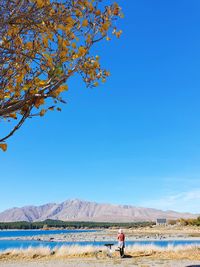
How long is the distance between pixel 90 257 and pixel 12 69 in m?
16.0

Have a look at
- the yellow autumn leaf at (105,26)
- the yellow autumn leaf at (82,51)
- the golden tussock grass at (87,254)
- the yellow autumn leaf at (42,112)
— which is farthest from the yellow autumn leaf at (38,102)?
the golden tussock grass at (87,254)

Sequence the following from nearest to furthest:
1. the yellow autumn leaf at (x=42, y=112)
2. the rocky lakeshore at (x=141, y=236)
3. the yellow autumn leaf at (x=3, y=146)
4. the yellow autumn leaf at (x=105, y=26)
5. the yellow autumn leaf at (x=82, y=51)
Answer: the yellow autumn leaf at (x=3, y=146) → the yellow autumn leaf at (x=42, y=112) → the yellow autumn leaf at (x=82, y=51) → the yellow autumn leaf at (x=105, y=26) → the rocky lakeshore at (x=141, y=236)

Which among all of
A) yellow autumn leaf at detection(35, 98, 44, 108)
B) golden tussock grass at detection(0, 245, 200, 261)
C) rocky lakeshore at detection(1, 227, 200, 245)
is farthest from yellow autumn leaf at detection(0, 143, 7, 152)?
rocky lakeshore at detection(1, 227, 200, 245)

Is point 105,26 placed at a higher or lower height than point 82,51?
higher

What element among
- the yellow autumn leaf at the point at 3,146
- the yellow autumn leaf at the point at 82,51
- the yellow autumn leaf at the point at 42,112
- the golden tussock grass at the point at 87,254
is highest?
the yellow autumn leaf at the point at 82,51

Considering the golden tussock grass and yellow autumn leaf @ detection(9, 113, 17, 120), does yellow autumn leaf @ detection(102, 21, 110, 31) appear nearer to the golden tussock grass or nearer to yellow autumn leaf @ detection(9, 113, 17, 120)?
yellow autumn leaf @ detection(9, 113, 17, 120)

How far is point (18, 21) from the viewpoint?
5.87 m

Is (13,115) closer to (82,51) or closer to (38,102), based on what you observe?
(38,102)

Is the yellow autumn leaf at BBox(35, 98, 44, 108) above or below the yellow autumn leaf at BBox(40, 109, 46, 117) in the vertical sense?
above

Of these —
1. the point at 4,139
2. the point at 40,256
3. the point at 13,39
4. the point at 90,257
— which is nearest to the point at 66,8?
the point at 13,39

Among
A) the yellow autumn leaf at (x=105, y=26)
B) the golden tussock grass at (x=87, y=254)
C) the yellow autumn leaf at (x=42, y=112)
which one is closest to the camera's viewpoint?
the yellow autumn leaf at (x=42, y=112)

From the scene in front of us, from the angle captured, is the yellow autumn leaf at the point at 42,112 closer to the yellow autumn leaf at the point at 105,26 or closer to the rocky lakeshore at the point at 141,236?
the yellow autumn leaf at the point at 105,26

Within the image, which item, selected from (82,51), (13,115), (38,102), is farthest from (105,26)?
(13,115)

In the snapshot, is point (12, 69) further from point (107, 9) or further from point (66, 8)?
point (107, 9)
